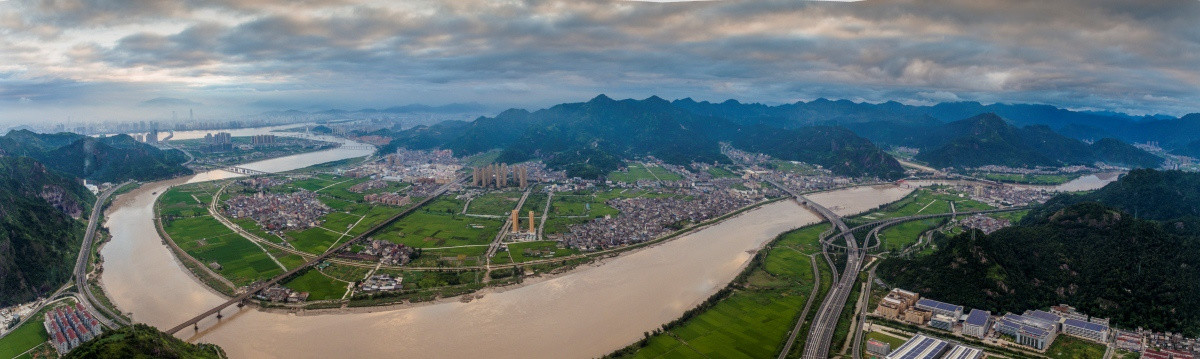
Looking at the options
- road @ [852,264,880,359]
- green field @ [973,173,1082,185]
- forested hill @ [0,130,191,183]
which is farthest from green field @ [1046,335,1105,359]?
forested hill @ [0,130,191,183]

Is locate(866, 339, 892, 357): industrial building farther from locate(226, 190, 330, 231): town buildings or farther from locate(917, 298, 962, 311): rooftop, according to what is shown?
locate(226, 190, 330, 231): town buildings

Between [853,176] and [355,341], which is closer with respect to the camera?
[355,341]

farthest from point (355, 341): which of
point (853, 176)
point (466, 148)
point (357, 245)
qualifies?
point (466, 148)

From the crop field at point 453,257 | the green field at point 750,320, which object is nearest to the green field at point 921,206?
the green field at point 750,320

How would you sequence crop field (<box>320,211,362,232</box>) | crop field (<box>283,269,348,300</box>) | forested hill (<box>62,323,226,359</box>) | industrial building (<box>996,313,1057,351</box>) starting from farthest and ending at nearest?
crop field (<box>320,211,362,232</box>), crop field (<box>283,269,348,300</box>), industrial building (<box>996,313,1057,351</box>), forested hill (<box>62,323,226,359</box>)

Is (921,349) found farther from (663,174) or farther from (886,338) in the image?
(663,174)

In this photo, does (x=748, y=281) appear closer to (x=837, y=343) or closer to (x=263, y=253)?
(x=837, y=343)

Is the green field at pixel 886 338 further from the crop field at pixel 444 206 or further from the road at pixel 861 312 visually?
the crop field at pixel 444 206
